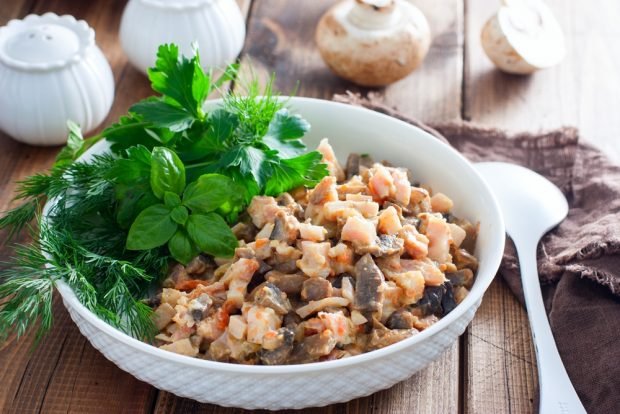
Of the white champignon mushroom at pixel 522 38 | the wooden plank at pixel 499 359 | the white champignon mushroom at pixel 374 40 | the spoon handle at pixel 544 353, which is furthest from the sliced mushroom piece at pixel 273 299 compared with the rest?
the white champignon mushroom at pixel 522 38

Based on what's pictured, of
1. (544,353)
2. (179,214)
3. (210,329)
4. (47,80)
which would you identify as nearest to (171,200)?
(179,214)

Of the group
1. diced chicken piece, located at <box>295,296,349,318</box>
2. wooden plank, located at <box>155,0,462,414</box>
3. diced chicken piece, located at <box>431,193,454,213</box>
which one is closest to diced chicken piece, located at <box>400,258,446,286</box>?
diced chicken piece, located at <box>295,296,349,318</box>

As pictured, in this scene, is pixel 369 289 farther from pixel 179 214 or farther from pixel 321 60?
pixel 321 60

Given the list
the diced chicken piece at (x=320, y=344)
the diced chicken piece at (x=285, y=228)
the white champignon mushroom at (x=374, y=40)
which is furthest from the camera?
the white champignon mushroom at (x=374, y=40)

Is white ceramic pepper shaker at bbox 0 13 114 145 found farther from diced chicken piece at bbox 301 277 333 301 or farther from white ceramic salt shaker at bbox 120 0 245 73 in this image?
diced chicken piece at bbox 301 277 333 301

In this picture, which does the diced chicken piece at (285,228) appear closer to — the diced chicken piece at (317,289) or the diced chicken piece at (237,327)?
the diced chicken piece at (317,289)

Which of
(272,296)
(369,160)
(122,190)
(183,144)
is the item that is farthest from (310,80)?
(272,296)
